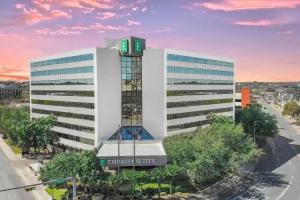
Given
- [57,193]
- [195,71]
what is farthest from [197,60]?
[57,193]

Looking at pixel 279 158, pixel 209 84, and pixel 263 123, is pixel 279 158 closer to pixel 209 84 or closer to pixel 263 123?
pixel 263 123

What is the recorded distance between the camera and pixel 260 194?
69.4 metres

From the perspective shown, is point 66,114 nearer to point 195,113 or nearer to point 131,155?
point 131,155

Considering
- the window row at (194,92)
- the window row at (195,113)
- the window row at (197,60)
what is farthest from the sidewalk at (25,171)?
the window row at (197,60)

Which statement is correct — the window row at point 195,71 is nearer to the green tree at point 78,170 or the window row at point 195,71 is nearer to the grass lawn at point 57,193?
the green tree at point 78,170

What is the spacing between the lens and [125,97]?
8750cm

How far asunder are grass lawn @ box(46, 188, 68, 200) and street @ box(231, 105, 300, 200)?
A: 96.1ft

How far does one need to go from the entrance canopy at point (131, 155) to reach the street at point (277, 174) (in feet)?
52.3

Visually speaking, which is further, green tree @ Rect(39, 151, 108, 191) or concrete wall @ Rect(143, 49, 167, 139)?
concrete wall @ Rect(143, 49, 167, 139)

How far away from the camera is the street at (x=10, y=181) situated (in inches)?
2699

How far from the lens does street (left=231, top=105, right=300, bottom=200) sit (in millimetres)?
69250


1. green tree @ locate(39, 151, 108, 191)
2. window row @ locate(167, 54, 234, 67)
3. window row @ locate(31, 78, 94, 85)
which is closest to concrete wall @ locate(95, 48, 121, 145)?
window row @ locate(31, 78, 94, 85)

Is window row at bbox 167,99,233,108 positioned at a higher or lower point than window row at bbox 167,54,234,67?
lower

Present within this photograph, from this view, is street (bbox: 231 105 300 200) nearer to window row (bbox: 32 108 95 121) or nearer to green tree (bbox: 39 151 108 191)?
green tree (bbox: 39 151 108 191)
